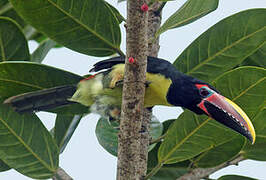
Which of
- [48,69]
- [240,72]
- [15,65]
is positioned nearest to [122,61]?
[48,69]

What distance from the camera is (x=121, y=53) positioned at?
2430 millimetres

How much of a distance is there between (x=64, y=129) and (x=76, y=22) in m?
→ 0.70

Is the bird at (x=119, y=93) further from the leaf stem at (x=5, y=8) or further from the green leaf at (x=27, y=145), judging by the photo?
the leaf stem at (x=5, y=8)

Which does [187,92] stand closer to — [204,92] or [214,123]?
[204,92]

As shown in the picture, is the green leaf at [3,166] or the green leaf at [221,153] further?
the green leaf at [3,166]

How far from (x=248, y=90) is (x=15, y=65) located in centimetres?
112

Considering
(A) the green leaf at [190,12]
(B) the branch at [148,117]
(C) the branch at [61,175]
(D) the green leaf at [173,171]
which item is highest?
(A) the green leaf at [190,12]

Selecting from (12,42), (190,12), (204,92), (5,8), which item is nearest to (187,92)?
(204,92)

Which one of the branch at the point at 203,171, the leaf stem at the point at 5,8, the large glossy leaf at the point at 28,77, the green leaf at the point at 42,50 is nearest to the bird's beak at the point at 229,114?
the branch at the point at 203,171

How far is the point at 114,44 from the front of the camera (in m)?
2.34

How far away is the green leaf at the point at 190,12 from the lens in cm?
211

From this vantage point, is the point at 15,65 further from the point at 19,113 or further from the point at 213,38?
the point at 213,38

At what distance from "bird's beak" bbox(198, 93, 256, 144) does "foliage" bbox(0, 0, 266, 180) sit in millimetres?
37

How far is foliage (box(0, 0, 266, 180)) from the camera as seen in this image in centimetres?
210
